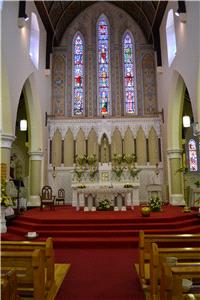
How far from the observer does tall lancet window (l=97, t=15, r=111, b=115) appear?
1737 cm

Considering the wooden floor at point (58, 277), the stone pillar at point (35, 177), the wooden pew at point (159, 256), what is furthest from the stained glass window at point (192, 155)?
the wooden pew at point (159, 256)

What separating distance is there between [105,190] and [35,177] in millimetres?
4229

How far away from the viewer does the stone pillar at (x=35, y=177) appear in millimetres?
13834

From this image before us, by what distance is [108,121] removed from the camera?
16.2m

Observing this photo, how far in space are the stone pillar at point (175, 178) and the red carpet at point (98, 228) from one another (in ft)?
15.3

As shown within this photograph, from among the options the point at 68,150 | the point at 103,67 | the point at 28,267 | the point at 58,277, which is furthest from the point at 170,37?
the point at 28,267

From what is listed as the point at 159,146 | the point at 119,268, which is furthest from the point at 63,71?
the point at 119,268

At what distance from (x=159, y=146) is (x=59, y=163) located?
5514 mm

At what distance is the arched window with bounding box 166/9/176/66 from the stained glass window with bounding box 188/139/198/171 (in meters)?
5.15

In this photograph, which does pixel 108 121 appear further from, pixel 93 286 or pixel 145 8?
pixel 93 286

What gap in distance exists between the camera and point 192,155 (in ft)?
55.7

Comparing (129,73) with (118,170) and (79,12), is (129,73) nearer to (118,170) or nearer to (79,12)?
(79,12)

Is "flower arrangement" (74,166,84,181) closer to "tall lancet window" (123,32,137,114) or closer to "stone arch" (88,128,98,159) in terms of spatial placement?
"stone arch" (88,128,98,159)

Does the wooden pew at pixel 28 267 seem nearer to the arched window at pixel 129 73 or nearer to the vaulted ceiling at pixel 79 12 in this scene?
the vaulted ceiling at pixel 79 12
